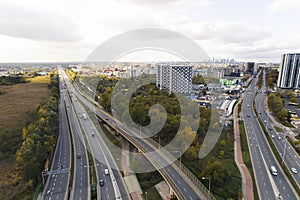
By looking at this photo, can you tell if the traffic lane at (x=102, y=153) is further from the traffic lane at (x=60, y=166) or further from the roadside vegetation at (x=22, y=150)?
the roadside vegetation at (x=22, y=150)

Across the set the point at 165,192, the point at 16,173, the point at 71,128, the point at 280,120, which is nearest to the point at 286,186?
the point at 165,192

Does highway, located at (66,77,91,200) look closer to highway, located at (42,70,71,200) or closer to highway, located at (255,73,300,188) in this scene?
highway, located at (42,70,71,200)

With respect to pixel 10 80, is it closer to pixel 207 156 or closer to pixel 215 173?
pixel 207 156

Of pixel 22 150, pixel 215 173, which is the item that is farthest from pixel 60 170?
Answer: pixel 215 173

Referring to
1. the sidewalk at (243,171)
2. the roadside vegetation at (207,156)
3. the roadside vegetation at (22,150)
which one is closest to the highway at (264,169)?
the sidewalk at (243,171)

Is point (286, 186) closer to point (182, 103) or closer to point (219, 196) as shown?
point (219, 196)

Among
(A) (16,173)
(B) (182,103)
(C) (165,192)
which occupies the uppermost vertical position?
(B) (182,103)
